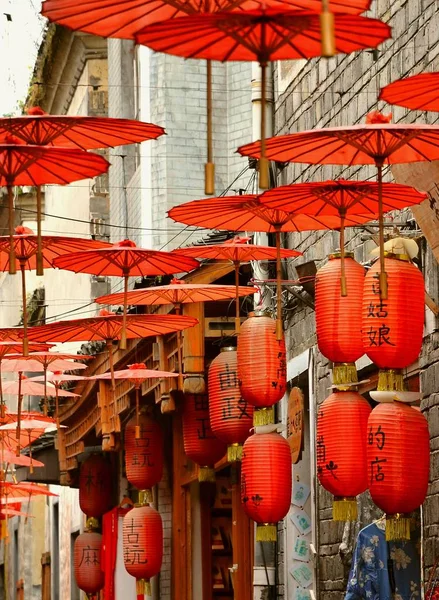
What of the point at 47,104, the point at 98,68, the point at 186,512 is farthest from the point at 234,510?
the point at 47,104

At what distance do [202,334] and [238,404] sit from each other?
209cm

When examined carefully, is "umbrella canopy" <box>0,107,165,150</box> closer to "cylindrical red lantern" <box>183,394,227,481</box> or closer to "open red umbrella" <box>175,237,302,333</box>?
"open red umbrella" <box>175,237,302,333</box>

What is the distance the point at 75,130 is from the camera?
474 inches

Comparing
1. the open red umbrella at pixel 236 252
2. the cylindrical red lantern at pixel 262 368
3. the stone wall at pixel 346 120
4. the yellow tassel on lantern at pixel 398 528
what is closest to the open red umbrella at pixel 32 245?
the open red umbrella at pixel 236 252

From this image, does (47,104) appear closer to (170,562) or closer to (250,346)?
(170,562)

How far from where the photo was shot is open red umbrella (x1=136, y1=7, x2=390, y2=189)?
9.00 meters

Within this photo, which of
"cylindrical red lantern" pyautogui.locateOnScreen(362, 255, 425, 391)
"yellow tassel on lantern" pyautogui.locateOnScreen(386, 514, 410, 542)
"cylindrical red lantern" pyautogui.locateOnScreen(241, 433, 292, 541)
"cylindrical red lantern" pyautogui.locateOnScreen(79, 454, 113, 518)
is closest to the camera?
"yellow tassel on lantern" pyautogui.locateOnScreen(386, 514, 410, 542)

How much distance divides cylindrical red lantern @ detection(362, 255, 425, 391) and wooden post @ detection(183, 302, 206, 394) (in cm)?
663

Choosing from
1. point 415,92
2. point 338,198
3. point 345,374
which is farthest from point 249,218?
point 415,92

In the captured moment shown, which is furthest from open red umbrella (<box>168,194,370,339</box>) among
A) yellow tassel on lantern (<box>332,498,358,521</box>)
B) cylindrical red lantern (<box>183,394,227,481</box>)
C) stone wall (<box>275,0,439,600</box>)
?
cylindrical red lantern (<box>183,394,227,481</box>)

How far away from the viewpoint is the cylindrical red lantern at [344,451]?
42.9 feet

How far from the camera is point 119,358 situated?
22906mm

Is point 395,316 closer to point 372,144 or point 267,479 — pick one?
point 372,144

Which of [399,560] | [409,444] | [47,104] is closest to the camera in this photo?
[409,444]
